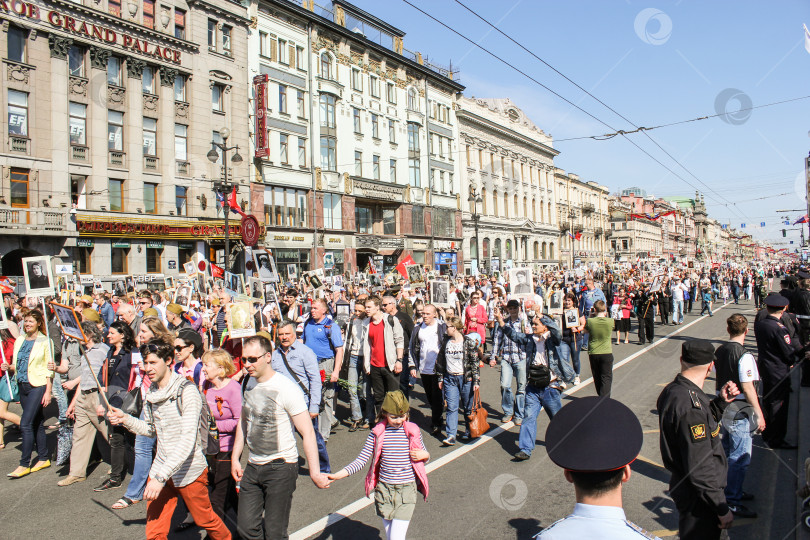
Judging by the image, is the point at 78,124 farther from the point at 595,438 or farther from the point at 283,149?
Result: the point at 595,438

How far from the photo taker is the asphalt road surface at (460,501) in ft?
16.2

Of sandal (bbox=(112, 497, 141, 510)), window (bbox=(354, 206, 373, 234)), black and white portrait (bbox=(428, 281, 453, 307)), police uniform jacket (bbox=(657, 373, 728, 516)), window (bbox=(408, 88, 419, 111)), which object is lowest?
sandal (bbox=(112, 497, 141, 510))

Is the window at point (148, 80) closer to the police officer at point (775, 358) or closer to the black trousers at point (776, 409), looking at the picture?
the police officer at point (775, 358)

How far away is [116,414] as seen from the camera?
157 inches

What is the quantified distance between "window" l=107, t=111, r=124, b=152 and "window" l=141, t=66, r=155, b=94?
1.94 metres

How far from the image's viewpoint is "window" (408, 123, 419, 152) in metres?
46.0

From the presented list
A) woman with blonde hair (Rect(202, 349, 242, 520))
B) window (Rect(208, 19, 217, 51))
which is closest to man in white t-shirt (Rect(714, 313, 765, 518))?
woman with blonde hair (Rect(202, 349, 242, 520))

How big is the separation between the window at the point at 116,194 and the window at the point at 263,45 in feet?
40.0

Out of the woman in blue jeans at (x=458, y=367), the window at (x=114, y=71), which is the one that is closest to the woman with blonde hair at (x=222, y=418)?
the woman in blue jeans at (x=458, y=367)

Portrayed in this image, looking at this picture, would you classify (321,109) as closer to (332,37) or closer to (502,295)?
(332,37)

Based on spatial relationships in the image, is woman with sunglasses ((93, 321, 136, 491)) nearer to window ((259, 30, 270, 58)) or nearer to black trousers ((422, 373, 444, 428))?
black trousers ((422, 373, 444, 428))

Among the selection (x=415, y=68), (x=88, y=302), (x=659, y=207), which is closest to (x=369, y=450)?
(x=88, y=302)

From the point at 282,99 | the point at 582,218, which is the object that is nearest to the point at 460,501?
the point at 282,99

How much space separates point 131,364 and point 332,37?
3613 centimetres
